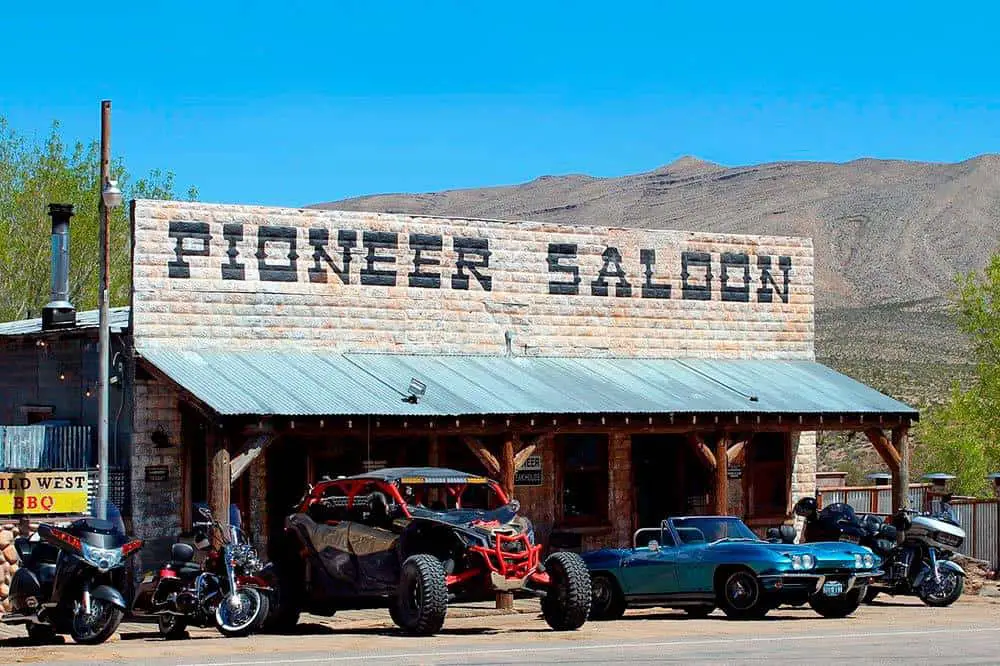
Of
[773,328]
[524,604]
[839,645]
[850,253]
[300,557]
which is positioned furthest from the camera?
[850,253]

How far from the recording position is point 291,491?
25875 millimetres

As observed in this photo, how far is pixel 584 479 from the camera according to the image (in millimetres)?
28781

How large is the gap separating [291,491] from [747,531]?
7.00m

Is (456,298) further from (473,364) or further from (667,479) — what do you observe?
(667,479)

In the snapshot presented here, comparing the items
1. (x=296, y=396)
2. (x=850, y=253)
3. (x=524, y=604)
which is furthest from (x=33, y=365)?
(x=850, y=253)

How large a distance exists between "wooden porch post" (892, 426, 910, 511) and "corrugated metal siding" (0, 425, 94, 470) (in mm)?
12566

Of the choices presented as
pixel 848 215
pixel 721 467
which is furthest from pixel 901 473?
pixel 848 215

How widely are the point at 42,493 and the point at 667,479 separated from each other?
1141 cm

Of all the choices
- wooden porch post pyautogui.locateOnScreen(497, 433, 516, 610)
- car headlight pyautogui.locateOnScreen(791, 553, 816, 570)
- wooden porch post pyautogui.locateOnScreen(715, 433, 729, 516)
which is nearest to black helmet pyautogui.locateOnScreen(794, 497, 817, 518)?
wooden porch post pyautogui.locateOnScreen(715, 433, 729, 516)

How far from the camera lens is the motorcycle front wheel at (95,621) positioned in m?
17.4

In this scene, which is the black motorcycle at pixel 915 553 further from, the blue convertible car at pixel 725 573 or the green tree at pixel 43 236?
the green tree at pixel 43 236

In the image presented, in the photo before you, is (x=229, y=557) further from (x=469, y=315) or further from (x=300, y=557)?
(x=469, y=315)

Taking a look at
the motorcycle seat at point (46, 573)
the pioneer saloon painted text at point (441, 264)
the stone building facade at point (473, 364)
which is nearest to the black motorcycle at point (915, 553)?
the stone building facade at point (473, 364)

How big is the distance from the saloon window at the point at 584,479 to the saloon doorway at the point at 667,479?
2.50 ft
